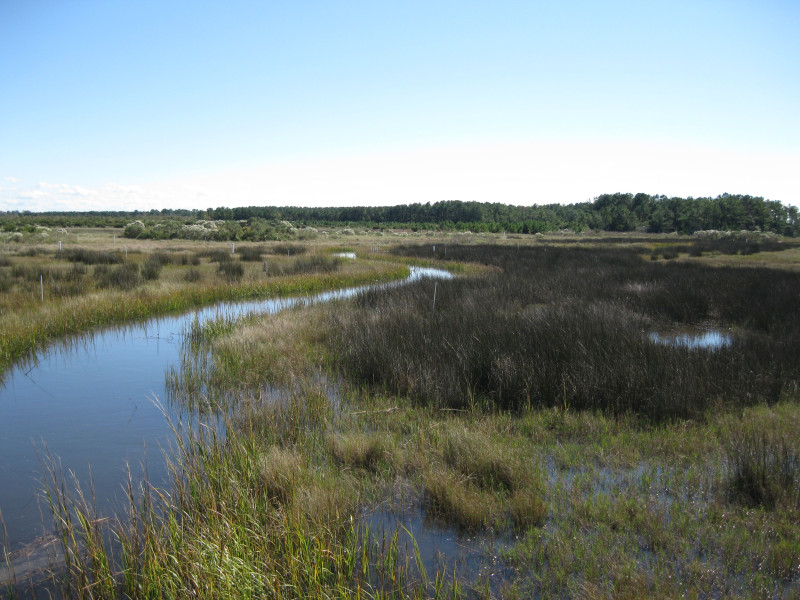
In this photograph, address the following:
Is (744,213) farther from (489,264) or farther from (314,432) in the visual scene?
(314,432)

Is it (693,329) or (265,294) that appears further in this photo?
(265,294)

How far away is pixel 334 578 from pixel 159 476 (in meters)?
2.54

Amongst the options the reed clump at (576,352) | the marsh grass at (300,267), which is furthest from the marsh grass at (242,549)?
the marsh grass at (300,267)

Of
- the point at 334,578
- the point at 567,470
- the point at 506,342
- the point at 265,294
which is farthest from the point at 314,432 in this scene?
the point at 265,294

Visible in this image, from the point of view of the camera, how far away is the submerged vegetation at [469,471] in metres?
3.20

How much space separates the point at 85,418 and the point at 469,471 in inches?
209

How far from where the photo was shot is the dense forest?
1948 inches

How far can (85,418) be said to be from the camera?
261 inches

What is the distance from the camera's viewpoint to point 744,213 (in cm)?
8131

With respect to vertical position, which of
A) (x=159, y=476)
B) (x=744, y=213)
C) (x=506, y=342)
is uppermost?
(x=744, y=213)

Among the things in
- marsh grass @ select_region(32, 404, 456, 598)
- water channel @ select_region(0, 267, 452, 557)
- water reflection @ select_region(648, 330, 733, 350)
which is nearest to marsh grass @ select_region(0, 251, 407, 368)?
water channel @ select_region(0, 267, 452, 557)

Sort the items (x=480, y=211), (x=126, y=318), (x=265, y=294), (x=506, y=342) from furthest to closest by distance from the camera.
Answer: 1. (x=480, y=211)
2. (x=265, y=294)
3. (x=126, y=318)
4. (x=506, y=342)

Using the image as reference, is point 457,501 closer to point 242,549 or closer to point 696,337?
point 242,549

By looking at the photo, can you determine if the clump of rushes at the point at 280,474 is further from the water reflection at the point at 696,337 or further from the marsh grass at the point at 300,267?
the marsh grass at the point at 300,267
